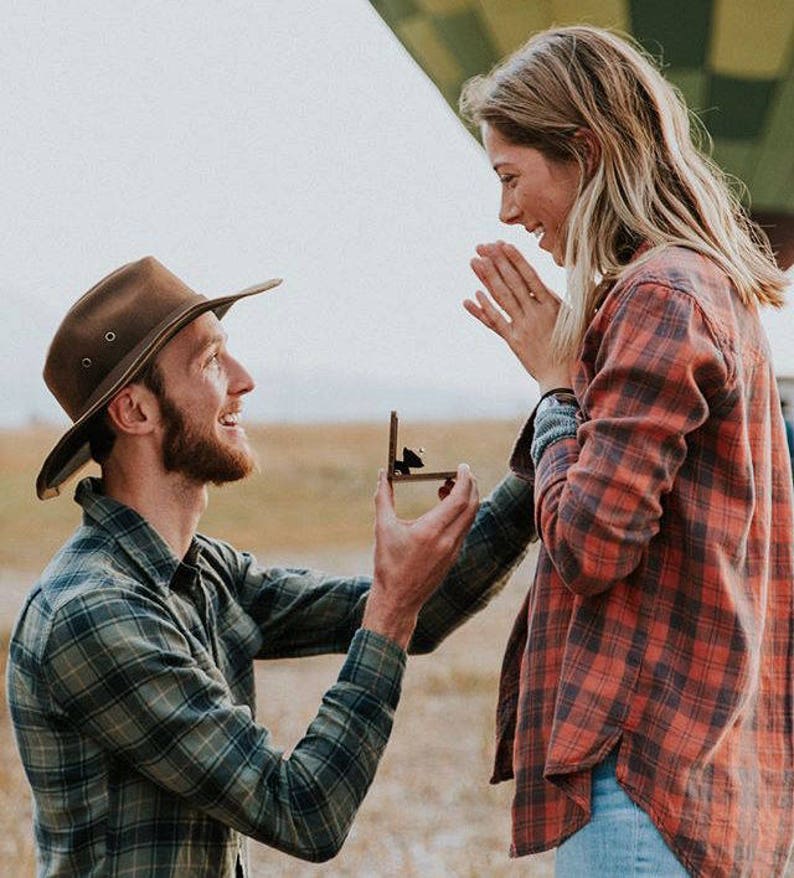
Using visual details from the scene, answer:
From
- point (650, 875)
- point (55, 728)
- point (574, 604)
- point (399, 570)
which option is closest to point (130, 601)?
point (55, 728)

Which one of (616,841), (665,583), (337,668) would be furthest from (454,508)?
(337,668)

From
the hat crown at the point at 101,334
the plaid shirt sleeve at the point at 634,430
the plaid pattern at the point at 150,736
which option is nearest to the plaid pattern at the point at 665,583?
the plaid shirt sleeve at the point at 634,430

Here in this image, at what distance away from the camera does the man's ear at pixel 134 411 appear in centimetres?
182

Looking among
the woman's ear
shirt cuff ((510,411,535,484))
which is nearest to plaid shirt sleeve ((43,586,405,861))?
shirt cuff ((510,411,535,484))

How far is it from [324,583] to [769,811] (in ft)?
2.52

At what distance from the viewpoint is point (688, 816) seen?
4.53 feet

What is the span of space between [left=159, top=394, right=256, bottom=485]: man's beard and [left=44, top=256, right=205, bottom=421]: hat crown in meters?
0.09

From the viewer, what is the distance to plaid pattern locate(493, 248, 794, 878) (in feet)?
4.39

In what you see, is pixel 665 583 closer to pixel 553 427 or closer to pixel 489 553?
pixel 553 427

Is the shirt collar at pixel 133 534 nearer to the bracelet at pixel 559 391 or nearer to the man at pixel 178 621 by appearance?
the man at pixel 178 621

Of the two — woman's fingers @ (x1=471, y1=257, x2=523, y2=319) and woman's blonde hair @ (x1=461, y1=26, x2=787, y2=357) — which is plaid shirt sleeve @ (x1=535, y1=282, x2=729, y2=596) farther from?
woman's fingers @ (x1=471, y1=257, x2=523, y2=319)

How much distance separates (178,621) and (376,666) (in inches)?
10.3

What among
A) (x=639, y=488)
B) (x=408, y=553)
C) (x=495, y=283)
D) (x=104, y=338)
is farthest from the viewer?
(x=104, y=338)

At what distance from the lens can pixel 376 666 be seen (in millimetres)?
1671
